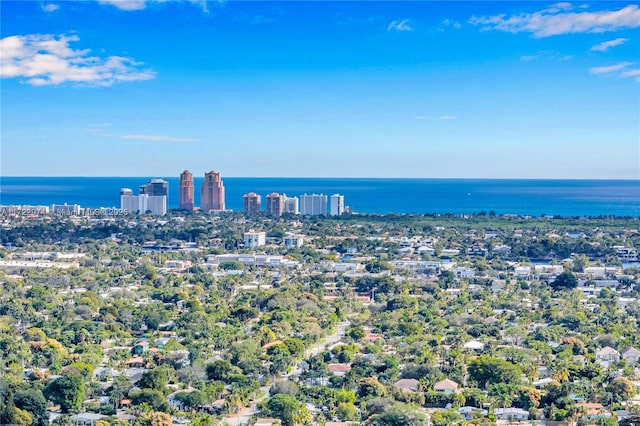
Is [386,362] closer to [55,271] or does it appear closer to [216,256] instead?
[55,271]

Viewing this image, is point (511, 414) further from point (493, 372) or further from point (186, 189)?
point (186, 189)

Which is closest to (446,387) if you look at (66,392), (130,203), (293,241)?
(66,392)

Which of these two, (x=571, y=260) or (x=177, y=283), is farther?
(x=571, y=260)

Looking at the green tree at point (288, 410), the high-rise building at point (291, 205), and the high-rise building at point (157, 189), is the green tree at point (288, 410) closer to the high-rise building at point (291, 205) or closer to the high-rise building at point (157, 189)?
the high-rise building at point (291, 205)

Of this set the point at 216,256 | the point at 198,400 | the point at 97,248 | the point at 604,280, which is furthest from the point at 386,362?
the point at 97,248

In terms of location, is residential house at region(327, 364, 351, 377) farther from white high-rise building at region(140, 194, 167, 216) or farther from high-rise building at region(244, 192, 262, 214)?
white high-rise building at region(140, 194, 167, 216)

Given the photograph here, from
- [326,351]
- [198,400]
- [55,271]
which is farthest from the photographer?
[55,271]

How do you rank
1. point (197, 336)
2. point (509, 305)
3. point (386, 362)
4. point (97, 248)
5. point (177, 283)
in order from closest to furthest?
point (386, 362) → point (197, 336) → point (509, 305) → point (177, 283) → point (97, 248)
